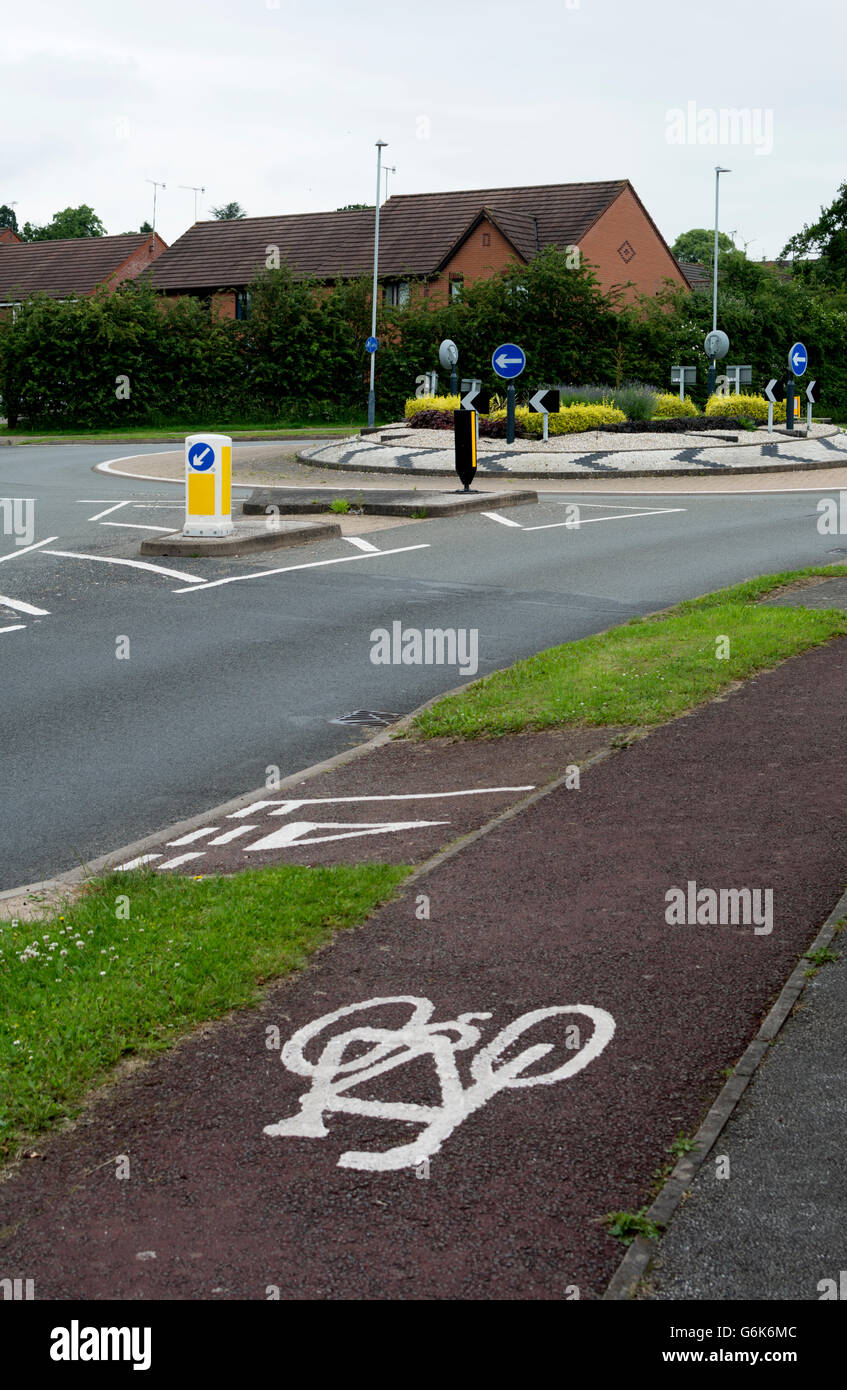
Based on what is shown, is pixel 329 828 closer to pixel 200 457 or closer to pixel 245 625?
pixel 245 625

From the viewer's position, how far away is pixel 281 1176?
3.77 m

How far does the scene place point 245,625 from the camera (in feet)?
41.6

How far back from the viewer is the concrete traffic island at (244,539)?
54.8 ft

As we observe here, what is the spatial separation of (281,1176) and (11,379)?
4609cm

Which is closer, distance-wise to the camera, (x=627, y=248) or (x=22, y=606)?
(x=22, y=606)

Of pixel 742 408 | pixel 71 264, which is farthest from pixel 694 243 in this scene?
pixel 742 408

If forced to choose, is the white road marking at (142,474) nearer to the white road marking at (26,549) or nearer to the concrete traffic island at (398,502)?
the concrete traffic island at (398,502)

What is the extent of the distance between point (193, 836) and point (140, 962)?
2.08 m

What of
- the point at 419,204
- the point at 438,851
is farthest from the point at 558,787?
the point at 419,204

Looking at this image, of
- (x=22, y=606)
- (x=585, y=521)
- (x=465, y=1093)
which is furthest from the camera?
(x=585, y=521)

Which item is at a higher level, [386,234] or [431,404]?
[386,234]
